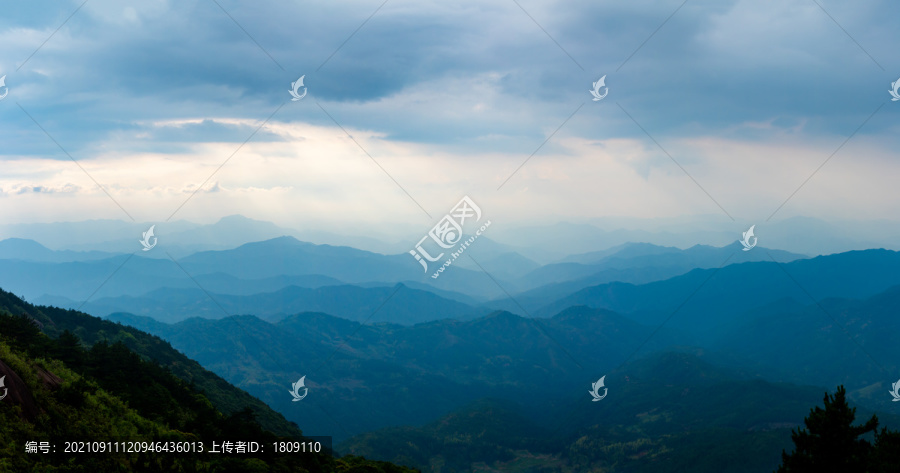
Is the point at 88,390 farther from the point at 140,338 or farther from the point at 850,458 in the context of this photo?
the point at 140,338

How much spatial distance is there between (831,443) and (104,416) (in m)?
48.6

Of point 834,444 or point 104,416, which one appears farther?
point 834,444

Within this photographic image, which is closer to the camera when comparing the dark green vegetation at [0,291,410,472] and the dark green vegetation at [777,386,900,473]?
the dark green vegetation at [0,291,410,472]

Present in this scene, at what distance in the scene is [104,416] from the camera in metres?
34.4

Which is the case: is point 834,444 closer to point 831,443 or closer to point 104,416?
point 831,443

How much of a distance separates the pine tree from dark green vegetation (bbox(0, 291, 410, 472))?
34473 mm

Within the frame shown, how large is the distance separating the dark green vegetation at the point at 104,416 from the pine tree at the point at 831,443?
3447cm

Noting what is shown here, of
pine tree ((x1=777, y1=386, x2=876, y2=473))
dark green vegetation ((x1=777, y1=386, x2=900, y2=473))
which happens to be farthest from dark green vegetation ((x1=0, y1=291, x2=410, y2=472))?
dark green vegetation ((x1=777, y1=386, x2=900, y2=473))

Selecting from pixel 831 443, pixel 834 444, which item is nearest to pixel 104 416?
pixel 831 443

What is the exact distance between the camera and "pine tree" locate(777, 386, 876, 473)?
35.5 m

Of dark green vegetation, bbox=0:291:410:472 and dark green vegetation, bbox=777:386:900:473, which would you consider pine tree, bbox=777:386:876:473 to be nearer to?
dark green vegetation, bbox=777:386:900:473

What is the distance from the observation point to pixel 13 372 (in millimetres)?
29984

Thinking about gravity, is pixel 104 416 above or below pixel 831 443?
above

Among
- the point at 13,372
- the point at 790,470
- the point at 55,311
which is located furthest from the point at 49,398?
the point at 55,311
